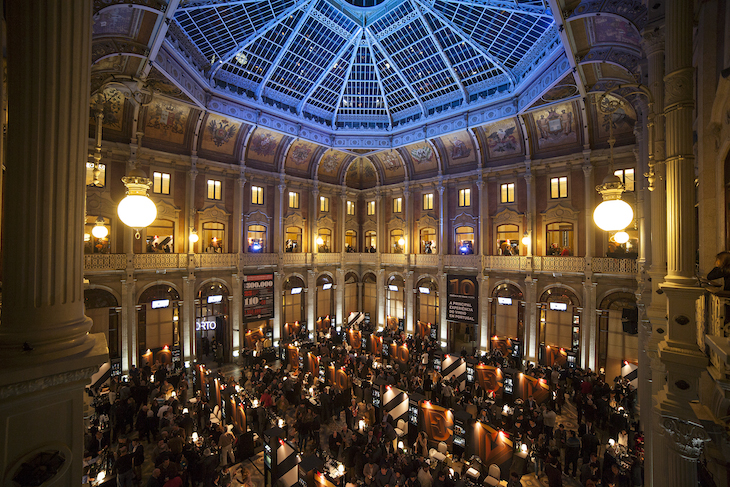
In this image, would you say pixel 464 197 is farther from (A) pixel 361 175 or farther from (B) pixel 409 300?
(A) pixel 361 175

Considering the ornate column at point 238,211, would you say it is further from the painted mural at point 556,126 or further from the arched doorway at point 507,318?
the painted mural at point 556,126

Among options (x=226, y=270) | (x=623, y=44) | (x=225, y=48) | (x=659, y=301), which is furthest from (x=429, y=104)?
(x=659, y=301)

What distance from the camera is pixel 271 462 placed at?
924cm

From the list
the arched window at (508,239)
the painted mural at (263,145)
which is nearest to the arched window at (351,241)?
the painted mural at (263,145)

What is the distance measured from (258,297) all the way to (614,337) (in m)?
18.7

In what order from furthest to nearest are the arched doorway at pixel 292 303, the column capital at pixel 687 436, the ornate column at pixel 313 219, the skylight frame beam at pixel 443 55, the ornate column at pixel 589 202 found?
the ornate column at pixel 313 219 < the arched doorway at pixel 292 303 < the ornate column at pixel 589 202 < the skylight frame beam at pixel 443 55 < the column capital at pixel 687 436

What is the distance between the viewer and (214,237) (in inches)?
797

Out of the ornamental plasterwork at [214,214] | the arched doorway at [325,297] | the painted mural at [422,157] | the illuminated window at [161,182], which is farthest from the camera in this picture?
the arched doorway at [325,297]

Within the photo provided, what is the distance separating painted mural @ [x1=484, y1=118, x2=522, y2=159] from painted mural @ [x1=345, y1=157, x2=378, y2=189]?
9.02 metres

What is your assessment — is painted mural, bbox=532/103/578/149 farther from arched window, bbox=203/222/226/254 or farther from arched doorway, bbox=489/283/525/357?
arched window, bbox=203/222/226/254

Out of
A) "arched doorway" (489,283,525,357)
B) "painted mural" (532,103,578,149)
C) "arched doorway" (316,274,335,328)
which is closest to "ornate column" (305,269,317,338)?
"arched doorway" (316,274,335,328)

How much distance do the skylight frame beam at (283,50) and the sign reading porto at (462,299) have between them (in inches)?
605

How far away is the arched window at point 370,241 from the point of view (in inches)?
1088

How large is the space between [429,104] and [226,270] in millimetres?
15449
